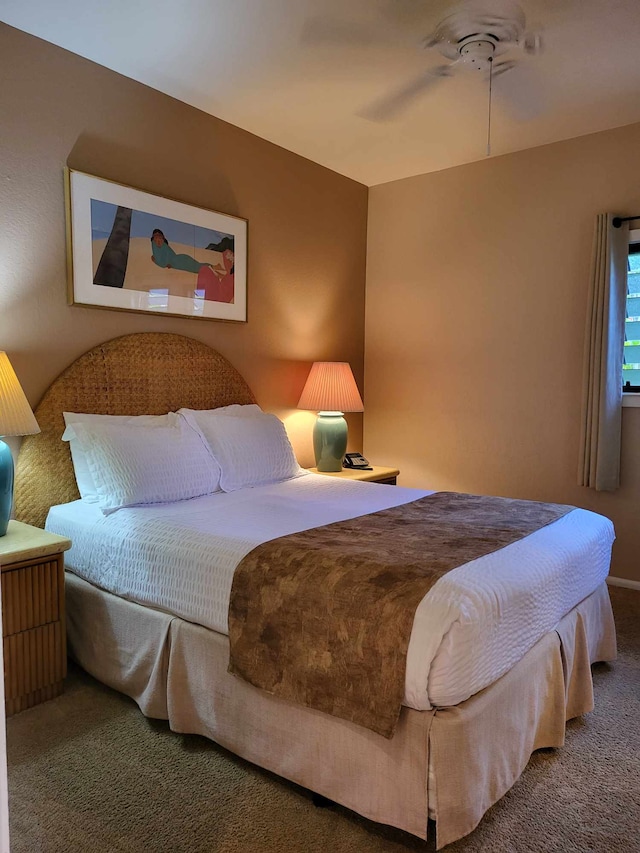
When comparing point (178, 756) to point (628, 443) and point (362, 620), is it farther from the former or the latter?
point (628, 443)

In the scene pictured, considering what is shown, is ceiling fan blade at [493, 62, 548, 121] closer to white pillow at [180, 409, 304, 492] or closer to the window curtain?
the window curtain

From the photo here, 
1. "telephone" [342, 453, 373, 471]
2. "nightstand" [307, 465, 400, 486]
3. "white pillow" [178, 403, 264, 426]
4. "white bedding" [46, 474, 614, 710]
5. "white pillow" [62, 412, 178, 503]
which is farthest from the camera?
"telephone" [342, 453, 373, 471]

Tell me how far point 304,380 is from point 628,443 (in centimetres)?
205

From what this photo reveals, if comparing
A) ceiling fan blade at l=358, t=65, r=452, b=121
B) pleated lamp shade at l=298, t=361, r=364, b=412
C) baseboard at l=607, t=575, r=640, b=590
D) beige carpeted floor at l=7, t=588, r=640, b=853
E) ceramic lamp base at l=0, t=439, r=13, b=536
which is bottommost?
beige carpeted floor at l=7, t=588, r=640, b=853

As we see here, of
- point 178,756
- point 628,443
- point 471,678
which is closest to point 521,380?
point 628,443

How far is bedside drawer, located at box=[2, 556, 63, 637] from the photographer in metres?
2.12

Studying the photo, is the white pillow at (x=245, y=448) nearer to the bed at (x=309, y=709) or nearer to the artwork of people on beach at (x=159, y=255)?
the bed at (x=309, y=709)

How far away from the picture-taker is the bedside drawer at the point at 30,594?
6.95 ft

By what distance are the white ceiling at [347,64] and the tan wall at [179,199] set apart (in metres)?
0.13

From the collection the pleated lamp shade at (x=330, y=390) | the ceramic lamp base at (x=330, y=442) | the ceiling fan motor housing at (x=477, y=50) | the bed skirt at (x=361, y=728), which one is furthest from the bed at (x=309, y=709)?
the ceiling fan motor housing at (x=477, y=50)

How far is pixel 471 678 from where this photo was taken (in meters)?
1.53

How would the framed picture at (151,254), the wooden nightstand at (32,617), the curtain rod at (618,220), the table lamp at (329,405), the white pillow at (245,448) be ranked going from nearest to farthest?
the wooden nightstand at (32,617), the framed picture at (151,254), the white pillow at (245,448), the curtain rod at (618,220), the table lamp at (329,405)

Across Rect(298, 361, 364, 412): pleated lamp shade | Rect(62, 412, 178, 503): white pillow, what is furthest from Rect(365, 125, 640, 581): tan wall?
Rect(62, 412, 178, 503): white pillow

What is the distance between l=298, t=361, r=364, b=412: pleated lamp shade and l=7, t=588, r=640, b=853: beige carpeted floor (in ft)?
7.02
